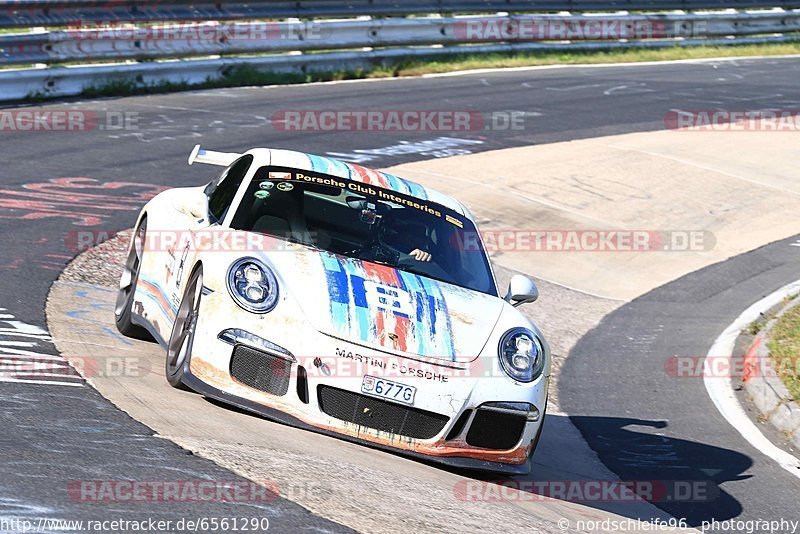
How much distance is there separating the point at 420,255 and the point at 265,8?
44.7 feet

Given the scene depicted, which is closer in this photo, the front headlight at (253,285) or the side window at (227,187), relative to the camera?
the front headlight at (253,285)

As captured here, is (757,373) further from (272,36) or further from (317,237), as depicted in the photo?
(272,36)

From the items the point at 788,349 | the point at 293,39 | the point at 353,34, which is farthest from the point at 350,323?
the point at 353,34

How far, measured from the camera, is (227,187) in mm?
7504

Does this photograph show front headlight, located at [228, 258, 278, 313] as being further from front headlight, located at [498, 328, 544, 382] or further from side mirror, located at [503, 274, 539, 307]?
side mirror, located at [503, 274, 539, 307]

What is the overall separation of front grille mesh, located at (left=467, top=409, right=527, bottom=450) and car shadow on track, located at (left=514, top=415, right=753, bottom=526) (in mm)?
328

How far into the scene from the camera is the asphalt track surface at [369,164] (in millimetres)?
4988

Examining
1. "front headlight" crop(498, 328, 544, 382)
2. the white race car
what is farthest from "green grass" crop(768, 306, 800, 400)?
"front headlight" crop(498, 328, 544, 382)

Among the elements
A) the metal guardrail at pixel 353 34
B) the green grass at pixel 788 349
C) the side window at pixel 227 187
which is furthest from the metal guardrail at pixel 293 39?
the green grass at pixel 788 349

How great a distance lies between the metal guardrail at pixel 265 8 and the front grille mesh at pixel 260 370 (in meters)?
11.7

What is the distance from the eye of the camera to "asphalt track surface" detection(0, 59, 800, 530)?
4988 millimetres

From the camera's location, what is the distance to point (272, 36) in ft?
66.1

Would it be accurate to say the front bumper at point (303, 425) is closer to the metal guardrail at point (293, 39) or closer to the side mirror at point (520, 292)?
the side mirror at point (520, 292)

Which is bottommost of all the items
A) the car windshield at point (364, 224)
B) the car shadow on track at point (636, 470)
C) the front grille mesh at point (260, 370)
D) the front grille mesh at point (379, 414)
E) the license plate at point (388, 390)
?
the car shadow on track at point (636, 470)
